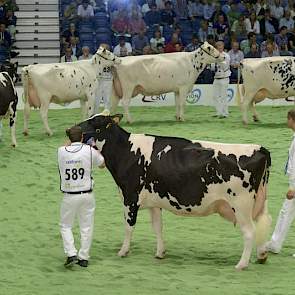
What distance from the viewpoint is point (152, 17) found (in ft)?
82.9

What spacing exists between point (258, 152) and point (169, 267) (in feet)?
4.85

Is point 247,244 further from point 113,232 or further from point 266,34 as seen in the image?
point 266,34

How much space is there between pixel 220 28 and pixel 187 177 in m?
16.2

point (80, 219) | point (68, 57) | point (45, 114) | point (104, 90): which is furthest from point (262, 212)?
point (68, 57)

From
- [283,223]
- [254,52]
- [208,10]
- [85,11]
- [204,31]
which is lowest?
[283,223]

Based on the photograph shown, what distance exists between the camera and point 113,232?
1020 centimetres

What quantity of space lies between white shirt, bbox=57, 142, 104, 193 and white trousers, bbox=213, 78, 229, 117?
10043mm

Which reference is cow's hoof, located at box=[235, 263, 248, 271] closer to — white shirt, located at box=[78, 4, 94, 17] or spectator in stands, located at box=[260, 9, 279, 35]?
spectator in stands, located at box=[260, 9, 279, 35]

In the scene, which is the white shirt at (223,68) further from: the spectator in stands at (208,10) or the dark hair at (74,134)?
the dark hair at (74,134)

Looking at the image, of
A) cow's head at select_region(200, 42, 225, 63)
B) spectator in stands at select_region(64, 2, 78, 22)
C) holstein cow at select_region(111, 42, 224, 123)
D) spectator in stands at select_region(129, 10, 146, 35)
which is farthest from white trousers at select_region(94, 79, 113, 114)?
spectator in stands at select_region(64, 2, 78, 22)

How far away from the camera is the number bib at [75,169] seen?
8672 millimetres

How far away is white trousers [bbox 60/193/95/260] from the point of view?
8.65 metres

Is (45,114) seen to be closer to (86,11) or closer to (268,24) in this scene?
(86,11)

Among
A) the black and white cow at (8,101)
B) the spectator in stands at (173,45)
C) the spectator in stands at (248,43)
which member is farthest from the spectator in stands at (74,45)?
the black and white cow at (8,101)
